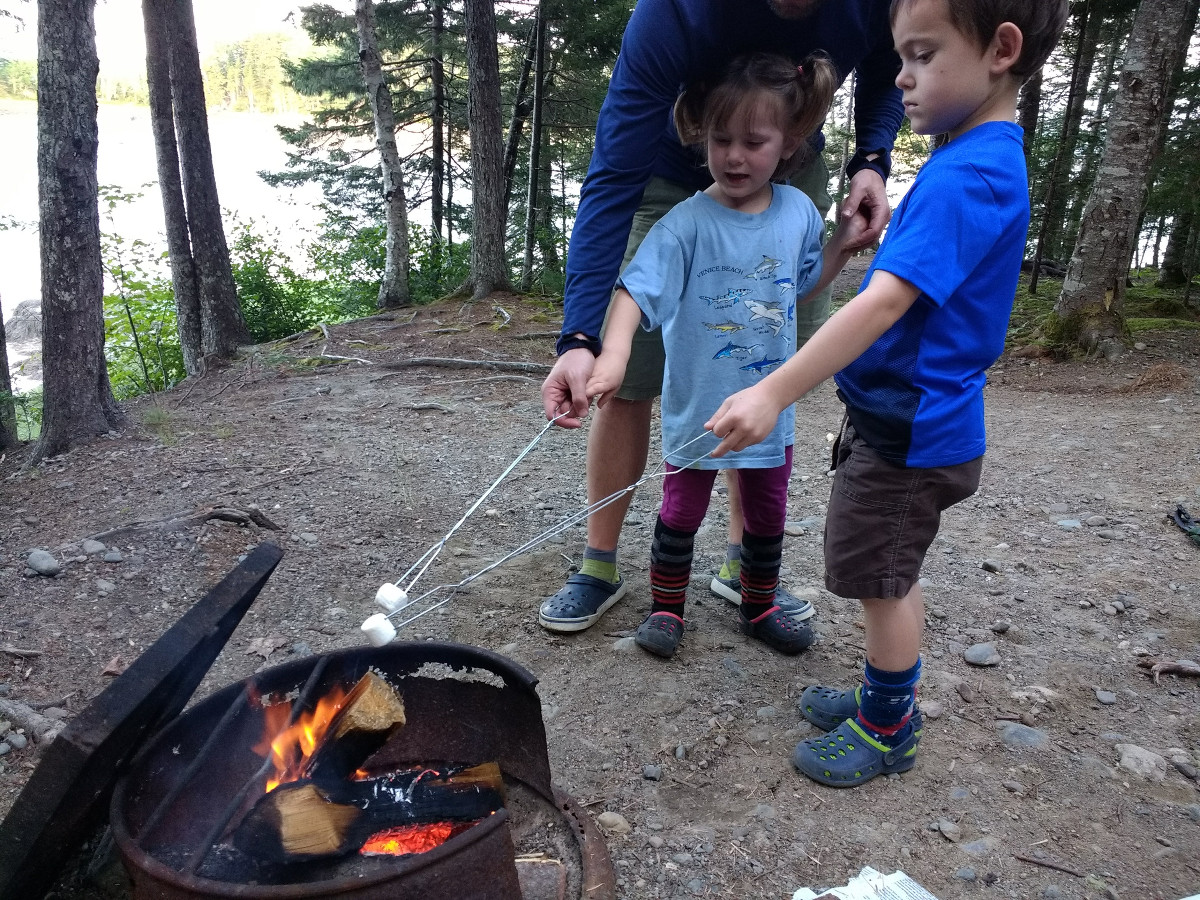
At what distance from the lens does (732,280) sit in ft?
7.44

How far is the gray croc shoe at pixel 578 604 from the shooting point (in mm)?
2746

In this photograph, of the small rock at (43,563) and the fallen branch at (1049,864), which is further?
the small rock at (43,563)

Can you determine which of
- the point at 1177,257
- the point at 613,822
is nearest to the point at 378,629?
the point at 613,822

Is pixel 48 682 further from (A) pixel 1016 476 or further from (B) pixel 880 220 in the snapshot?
(A) pixel 1016 476

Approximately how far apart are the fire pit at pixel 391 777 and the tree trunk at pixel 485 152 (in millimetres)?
8560

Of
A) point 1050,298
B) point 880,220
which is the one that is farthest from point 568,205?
point 880,220

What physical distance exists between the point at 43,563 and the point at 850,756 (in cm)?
291

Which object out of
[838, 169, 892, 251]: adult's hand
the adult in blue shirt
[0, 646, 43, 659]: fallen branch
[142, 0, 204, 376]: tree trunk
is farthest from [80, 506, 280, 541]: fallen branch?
[142, 0, 204, 376]: tree trunk

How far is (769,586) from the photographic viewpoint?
265cm

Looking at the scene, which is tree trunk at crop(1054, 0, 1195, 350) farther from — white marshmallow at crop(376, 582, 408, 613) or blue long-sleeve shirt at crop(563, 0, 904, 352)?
white marshmallow at crop(376, 582, 408, 613)

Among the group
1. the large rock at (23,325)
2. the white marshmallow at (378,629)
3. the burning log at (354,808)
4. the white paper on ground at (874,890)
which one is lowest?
the large rock at (23,325)

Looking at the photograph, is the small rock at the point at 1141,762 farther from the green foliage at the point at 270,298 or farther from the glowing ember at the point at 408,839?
the green foliage at the point at 270,298

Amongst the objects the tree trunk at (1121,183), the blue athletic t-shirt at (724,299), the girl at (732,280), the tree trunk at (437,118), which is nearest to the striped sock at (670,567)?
the girl at (732,280)

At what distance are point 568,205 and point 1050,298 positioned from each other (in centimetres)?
888
